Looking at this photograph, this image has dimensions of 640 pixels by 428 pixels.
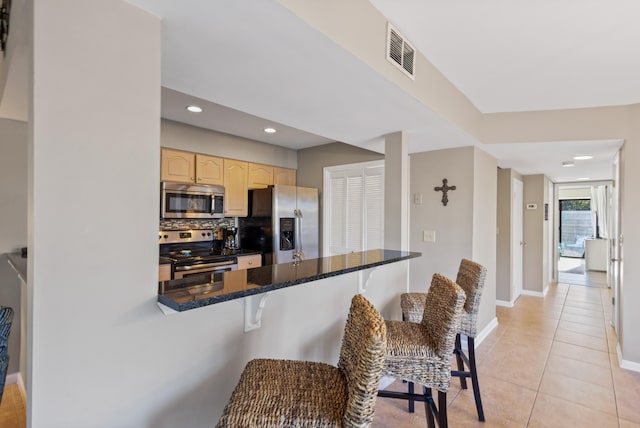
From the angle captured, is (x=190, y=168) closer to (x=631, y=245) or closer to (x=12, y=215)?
(x=12, y=215)

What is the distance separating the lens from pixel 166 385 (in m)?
1.17

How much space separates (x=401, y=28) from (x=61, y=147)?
5.65 ft

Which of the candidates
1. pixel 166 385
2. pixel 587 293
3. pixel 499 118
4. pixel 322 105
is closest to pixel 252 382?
pixel 166 385

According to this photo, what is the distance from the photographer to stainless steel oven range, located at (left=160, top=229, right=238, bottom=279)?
10.4ft

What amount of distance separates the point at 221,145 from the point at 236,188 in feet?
1.80

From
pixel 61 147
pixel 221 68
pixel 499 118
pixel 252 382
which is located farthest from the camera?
pixel 499 118

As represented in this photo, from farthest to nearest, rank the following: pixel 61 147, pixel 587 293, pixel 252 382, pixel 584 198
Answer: pixel 584 198 < pixel 587 293 < pixel 252 382 < pixel 61 147

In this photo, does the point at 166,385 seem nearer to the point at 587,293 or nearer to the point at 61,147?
the point at 61,147

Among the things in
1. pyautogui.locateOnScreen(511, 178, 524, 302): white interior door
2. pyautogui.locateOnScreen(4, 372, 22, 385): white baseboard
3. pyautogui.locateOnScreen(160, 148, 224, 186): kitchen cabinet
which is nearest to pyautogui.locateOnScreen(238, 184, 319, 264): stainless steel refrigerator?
pyautogui.locateOnScreen(160, 148, 224, 186): kitchen cabinet

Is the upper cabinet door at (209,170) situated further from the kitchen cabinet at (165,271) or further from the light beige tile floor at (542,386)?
the light beige tile floor at (542,386)

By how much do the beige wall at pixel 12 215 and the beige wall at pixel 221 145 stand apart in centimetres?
119

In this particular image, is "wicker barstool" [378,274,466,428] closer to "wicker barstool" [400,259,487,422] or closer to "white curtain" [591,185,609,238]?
"wicker barstool" [400,259,487,422]

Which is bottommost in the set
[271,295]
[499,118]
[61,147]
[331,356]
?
[331,356]

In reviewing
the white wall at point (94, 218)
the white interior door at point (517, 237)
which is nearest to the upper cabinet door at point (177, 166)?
the white wall at point (94, 218)
